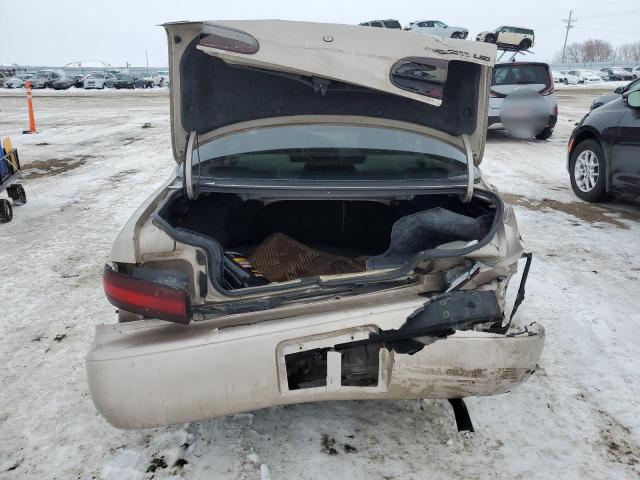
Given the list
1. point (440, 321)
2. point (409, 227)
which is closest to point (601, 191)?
point (409, 227)

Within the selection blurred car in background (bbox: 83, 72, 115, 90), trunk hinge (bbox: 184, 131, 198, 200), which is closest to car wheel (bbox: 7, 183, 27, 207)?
trunk hinge (bbox: 184, 131, 198, 200)

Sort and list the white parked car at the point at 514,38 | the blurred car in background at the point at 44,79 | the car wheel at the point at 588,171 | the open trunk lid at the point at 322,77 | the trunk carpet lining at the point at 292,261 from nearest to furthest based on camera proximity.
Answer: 1. the open trunk lid at the point at 322,77
2. the trunk carpet lining at the point at 292,261
3. the car wheel at the point at 588,171
4. the white parked car at the point at 514,38
5. the blurred car in background at the point at 44,79

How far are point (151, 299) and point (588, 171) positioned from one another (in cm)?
647

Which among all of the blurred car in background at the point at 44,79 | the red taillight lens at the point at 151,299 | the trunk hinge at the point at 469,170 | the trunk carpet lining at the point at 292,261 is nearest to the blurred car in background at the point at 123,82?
the blurred car in background at the point at 44,79

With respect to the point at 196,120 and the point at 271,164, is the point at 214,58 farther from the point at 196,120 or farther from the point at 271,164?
the point at 271,164

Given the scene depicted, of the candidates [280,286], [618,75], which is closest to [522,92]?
[280,286]

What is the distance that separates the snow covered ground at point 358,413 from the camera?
7.54 ft

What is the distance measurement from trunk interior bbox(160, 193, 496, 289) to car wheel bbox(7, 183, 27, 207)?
4.51m

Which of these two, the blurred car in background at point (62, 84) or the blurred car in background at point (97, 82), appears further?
the blurred car in background at point (97, 82)

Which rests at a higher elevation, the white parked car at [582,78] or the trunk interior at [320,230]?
the white parked car at [582,78]

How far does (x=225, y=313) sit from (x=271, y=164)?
40.6 inches

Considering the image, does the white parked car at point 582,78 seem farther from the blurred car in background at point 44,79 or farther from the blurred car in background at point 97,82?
the blurred car in background at point 44,79

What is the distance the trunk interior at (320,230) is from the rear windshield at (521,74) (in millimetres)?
8293

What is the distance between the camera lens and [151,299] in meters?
1.99
